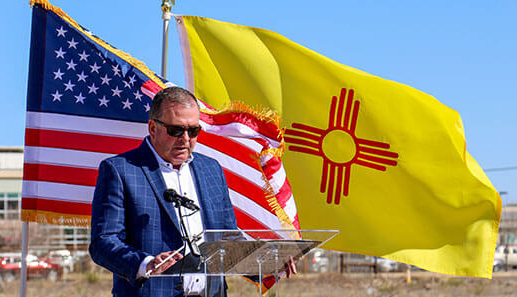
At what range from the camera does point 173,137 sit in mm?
3590

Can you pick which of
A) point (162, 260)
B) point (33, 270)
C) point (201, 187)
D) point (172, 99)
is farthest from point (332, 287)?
point (162, 260)

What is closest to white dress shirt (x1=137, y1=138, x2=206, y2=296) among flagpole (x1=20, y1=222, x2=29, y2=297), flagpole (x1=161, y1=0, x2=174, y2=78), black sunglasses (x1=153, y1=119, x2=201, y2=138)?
black sunglasses (x1=153, y1=119, x2=201, y2=138)

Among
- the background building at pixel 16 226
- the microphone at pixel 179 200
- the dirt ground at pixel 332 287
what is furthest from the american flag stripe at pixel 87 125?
the background building at pixel 16 226

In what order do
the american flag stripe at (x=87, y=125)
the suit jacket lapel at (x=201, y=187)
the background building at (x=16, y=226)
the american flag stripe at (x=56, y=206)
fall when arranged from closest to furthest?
1. the suit jacket lapel at (x=201, y=187)
2. the american flag stripe at (x=56, y=206)
3. the american flag stripe at (x=87, y=125)
4. the background building at (x=16, y=226)

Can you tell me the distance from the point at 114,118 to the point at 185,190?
10.0 feet

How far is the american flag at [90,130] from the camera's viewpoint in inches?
254

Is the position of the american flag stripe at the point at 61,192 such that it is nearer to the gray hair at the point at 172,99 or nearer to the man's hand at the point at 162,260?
the gray hair at the point at 172,99

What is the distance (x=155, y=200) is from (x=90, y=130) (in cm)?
314

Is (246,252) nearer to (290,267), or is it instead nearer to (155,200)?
(290,267)

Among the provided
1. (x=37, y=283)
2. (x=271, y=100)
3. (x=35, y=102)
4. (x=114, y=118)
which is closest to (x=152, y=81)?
(x=114, y=118)

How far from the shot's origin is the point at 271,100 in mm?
8008

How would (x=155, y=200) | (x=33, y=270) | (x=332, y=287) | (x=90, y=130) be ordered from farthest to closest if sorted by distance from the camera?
1. (x=33, y=270)
2. (x=332, y=287)
3. (x=90, y=130)
4. (x=155, y=200)

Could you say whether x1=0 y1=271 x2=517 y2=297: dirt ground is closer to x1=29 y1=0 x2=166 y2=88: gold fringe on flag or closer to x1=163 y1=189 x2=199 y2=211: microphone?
x1=29 y1=0 x2=166 y2=88: gold fringe on flag

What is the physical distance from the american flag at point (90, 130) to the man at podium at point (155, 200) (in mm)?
2672
